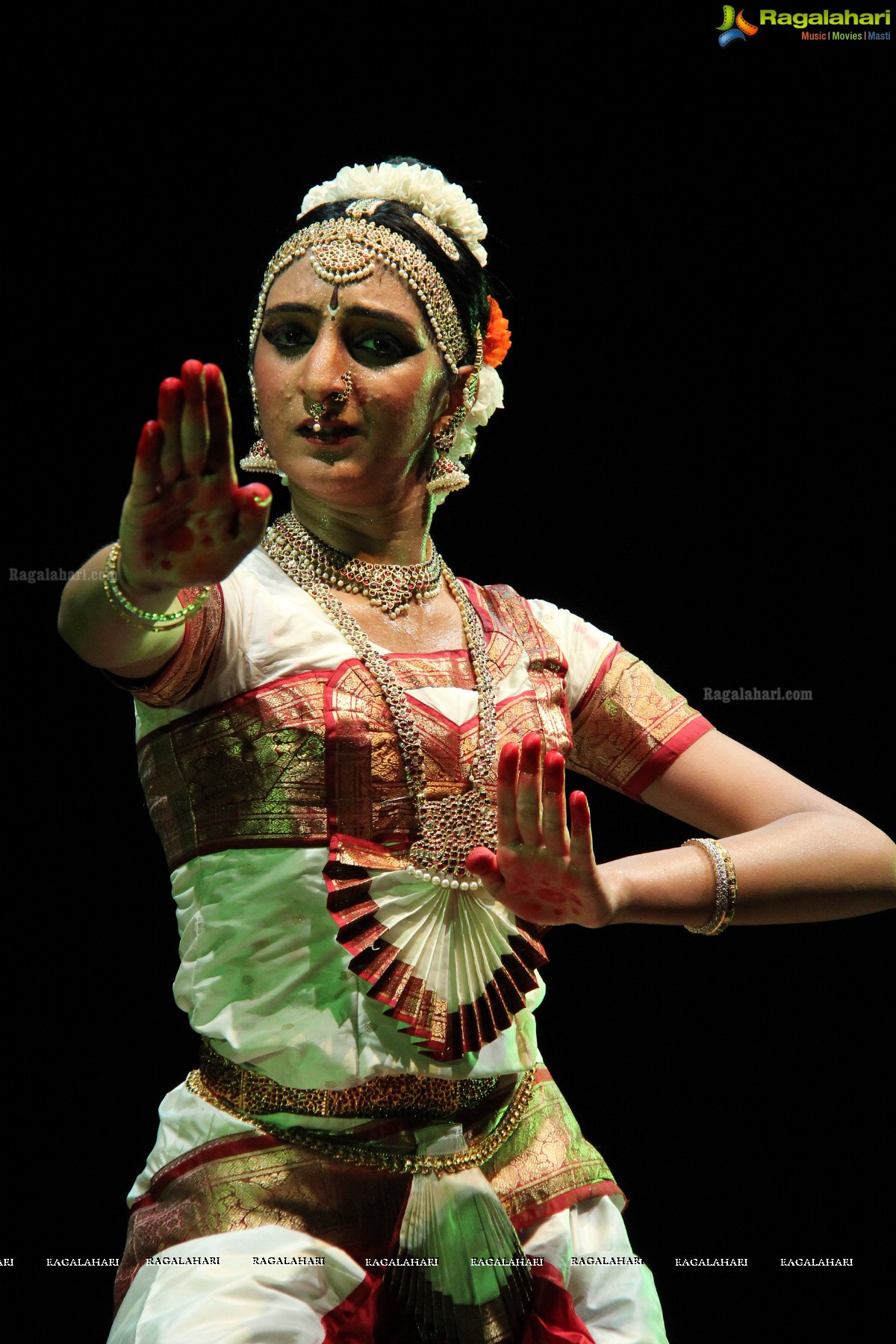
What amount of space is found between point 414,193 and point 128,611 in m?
0.91

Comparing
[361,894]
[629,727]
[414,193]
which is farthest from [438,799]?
[414,193]

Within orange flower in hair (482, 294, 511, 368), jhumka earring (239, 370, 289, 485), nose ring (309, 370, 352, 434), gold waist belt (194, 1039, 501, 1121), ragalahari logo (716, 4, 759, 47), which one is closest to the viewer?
gold waist belt (194, 1039, 501, 1121)

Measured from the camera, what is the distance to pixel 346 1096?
6.63 ft

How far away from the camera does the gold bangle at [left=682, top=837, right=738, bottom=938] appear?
6.75 ft

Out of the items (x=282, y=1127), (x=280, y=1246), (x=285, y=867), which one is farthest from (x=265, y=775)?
(x=280, y=1246)

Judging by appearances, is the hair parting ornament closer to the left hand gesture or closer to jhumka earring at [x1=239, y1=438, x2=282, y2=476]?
jhumka earring at [x1=239, y1=438, x2=282, y2=476]

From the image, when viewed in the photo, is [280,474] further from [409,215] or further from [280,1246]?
[280,1246]

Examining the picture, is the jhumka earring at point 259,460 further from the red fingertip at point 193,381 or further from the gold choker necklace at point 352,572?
the red fingertip at point 193,381

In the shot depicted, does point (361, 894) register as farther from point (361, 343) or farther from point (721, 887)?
point (361, 343)

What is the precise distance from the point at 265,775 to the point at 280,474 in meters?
0.47

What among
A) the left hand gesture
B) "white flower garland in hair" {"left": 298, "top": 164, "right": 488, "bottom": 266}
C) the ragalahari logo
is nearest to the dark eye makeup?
"white flower garland in hair" {"left": 298, "top": 164, "right": 488, "bottom": 266}

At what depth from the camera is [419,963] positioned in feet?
6.63

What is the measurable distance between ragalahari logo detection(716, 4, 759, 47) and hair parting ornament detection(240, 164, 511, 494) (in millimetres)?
738

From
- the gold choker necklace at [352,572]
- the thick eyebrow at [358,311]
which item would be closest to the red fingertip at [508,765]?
the gold choker necklace at [352,572]
